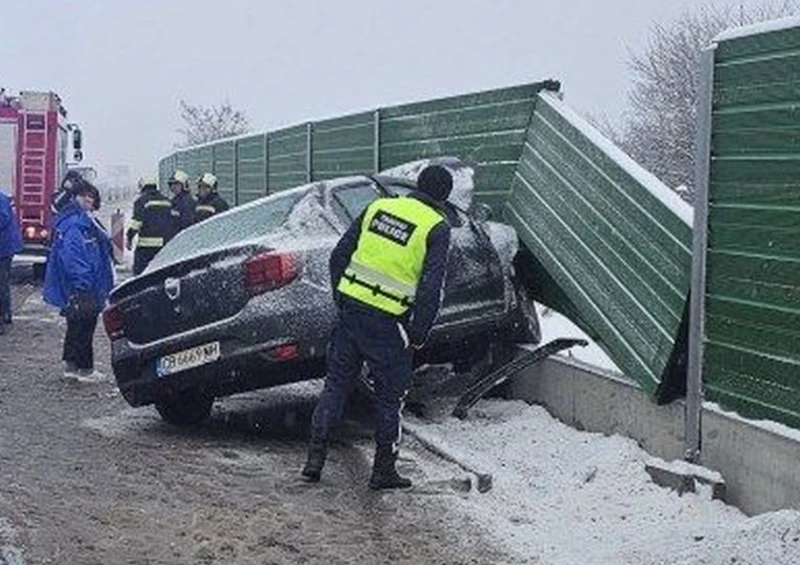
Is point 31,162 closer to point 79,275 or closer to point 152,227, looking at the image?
point 152,227

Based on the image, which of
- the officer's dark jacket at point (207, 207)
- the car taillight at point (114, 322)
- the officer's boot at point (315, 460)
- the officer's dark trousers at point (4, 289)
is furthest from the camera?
the officer's dark jacket at point (207, 207)

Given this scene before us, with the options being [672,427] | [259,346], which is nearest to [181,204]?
[259,346]

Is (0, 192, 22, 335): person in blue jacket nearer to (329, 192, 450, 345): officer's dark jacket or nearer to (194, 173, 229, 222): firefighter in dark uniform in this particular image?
(194, 173, 229, 222): firefighter in dark uniform

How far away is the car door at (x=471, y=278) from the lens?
830 cm

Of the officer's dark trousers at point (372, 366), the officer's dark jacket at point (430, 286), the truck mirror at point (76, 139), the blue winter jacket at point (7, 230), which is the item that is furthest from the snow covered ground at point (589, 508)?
the truck mirror at point (76, 139)

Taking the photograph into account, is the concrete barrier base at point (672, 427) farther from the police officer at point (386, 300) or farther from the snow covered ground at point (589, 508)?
the police officer at point (386, 300)

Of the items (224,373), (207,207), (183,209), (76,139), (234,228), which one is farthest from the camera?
(76,139)

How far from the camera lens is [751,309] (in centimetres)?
591

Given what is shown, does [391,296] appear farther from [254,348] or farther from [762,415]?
[762,415]

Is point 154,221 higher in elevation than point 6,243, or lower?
higher

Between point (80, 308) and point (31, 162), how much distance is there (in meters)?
11.3

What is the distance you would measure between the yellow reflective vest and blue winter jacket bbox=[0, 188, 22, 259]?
25.5 ft

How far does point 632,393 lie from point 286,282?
85.3 inches

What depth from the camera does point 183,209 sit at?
14.7 metres
